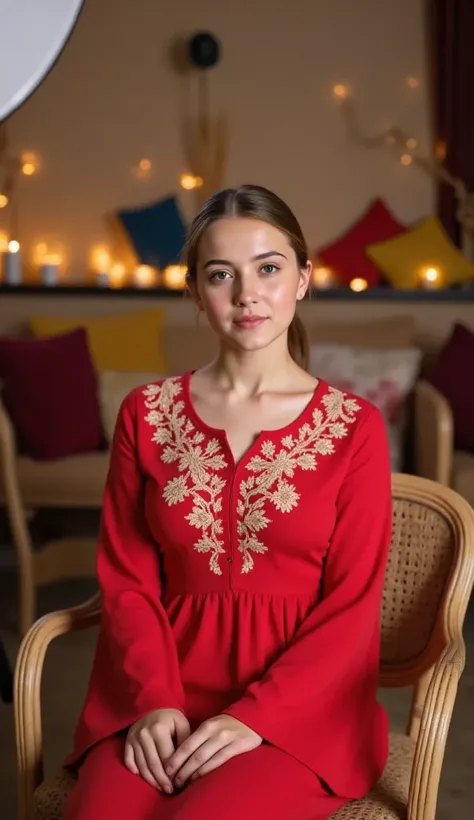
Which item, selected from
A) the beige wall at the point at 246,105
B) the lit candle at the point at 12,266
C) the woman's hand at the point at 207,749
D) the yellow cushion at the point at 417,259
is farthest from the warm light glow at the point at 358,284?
the woman's hand at the point at 207,749

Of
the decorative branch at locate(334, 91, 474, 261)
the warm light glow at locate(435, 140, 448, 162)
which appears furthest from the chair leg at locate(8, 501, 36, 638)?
the warm light glow at locate(435, 140, 448, 162)

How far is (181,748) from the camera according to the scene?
127 cm

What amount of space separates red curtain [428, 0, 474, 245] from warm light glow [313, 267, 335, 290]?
1.73 ft

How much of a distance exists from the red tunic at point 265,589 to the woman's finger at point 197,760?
101mm

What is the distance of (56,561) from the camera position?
3.46 metres

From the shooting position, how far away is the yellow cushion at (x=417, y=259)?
4.25 meters

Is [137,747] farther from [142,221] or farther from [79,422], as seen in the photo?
[142,221]

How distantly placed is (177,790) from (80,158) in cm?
365

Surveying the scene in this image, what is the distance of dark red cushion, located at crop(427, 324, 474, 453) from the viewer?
134 inches

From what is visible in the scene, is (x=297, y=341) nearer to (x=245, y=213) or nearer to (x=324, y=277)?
(x=245, y=213)

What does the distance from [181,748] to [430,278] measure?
3.12 metres

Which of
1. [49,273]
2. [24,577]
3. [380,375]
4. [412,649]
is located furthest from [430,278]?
[412,649]

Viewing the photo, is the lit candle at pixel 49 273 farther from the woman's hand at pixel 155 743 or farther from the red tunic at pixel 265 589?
the woman's hand at pixel 155 743

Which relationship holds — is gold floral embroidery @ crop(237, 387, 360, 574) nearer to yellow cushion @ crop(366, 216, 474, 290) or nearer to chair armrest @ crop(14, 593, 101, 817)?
chair armrest @ crop(14, 593, 101, 817)
